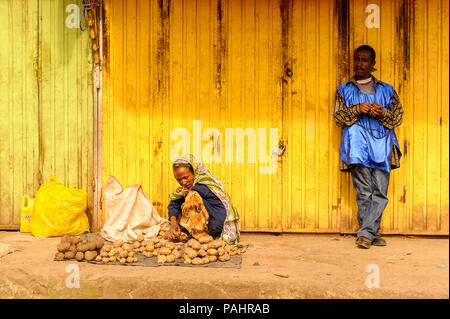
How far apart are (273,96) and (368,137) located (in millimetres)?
1149

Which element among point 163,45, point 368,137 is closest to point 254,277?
point 368,137

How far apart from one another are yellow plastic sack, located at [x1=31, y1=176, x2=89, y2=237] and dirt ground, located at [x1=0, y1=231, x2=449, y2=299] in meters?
0.50

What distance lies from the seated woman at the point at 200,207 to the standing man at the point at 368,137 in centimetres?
132

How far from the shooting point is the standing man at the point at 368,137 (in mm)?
3904

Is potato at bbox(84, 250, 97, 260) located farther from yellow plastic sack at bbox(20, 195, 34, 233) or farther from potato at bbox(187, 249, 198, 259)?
yellow plastic sack at bbox(20, 195, 34, 233)

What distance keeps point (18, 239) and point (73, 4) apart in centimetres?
278

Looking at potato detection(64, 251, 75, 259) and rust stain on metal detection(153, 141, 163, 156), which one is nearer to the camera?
potato detection(64, 251, 75, 259)

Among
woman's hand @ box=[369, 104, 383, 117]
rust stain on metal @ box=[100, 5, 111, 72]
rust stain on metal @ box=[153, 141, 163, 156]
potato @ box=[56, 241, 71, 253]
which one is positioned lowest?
potato @ box=[56, 241, 71, 253]

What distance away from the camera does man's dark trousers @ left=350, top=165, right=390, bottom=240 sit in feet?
12.8

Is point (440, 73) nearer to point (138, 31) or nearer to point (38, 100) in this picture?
point (138, 31)

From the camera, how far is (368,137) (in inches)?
156

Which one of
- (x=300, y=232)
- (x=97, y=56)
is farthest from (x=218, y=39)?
(x=300, y=232)

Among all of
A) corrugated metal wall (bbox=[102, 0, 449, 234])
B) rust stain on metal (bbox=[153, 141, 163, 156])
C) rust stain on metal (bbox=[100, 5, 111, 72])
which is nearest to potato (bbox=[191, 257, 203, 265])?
corrugated metal wall (bbox=[102, 0, 449, 234])

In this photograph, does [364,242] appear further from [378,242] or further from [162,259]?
[162,259]
